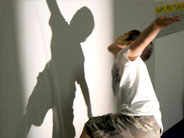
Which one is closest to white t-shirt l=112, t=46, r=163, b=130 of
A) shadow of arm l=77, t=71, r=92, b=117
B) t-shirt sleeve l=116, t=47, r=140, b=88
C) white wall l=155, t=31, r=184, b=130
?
t-shirt sleeve l=116, t=47, r=140, b=88

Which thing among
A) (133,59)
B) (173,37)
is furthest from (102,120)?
(173,37)

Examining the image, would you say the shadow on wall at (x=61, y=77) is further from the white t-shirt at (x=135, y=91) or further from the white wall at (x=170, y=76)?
the white wall at (x=170, y=76)

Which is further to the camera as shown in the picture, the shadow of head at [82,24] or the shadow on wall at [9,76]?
the shadow of head at [82,24]

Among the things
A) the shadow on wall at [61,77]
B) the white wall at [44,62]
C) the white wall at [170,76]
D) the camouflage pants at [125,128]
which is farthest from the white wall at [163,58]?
the camouflage pants at [125,128]

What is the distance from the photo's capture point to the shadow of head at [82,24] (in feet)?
4.43

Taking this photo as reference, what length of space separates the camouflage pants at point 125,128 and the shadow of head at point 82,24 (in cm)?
40

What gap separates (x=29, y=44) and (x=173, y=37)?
47.4 inches

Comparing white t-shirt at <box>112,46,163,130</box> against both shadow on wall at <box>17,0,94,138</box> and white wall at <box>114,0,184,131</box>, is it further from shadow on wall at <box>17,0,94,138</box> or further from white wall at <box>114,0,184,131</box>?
white wall at <box>114,0,184,131</box>

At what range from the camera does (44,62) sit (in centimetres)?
126

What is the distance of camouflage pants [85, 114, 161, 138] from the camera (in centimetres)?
123

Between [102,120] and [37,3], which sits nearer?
[37,3]

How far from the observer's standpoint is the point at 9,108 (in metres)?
1.18

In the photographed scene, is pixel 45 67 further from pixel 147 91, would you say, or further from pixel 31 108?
pixel 147 91

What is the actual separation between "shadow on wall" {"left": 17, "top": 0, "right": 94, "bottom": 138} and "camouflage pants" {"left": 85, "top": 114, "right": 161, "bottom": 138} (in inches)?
7.3
